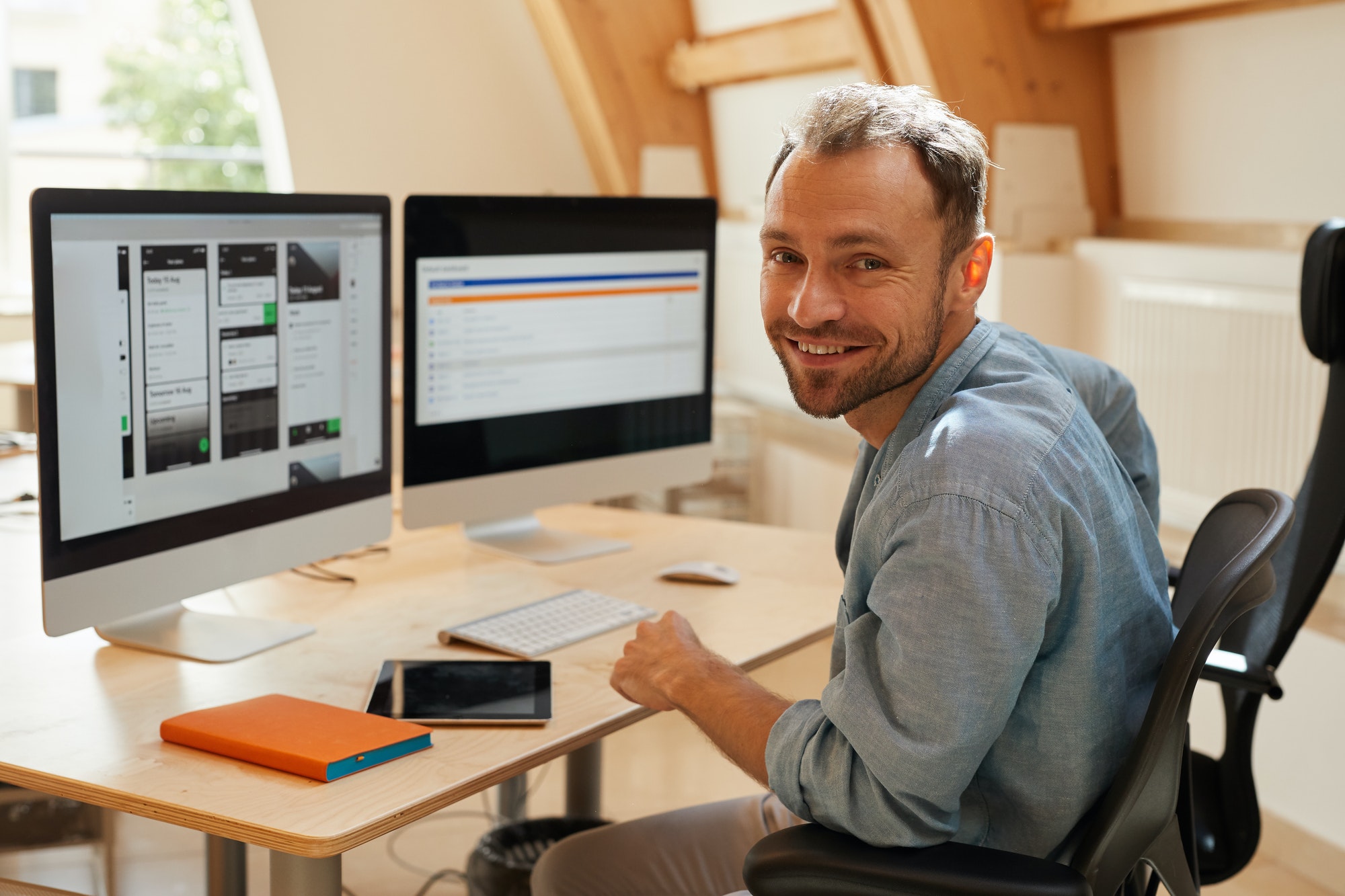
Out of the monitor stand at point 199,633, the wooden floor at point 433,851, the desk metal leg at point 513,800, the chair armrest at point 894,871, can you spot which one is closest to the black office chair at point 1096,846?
the chair armrest at point 894,871

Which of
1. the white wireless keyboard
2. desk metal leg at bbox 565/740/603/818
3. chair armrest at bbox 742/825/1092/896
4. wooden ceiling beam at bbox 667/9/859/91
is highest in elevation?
wooden ceiling beam at bbox 667/9/859/91

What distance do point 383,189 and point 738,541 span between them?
3.29 m

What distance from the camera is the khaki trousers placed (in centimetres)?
143

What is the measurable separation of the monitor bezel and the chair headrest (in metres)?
1.20

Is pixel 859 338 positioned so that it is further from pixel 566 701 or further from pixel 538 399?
pixel 538 399

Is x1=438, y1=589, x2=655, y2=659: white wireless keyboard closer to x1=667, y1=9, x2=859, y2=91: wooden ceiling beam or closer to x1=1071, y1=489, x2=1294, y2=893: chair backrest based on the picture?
x1=1071, y1=489, x2=1294, y2=893: chair backrest

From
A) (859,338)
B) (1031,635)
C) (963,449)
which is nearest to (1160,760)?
(1031,635)

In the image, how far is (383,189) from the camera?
16.2 ft

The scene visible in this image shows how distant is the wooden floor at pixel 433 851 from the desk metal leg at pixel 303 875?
4.11ft

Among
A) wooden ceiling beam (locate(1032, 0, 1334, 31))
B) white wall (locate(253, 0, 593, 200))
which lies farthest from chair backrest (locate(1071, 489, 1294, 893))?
white wall (locate(253, 0, 593, 200))

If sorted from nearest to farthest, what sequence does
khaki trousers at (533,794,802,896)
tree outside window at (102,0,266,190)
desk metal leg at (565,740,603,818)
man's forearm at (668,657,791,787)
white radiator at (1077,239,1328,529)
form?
man's forearm at (668,657,791,787) < khaki trousers at (533,794,802,896) < desk metal leg at (565,740,603,818) < white radiator at (1077,239,1328,529) < tree outside window at (102,0,266,190)

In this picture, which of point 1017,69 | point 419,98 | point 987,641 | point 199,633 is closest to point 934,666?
point 987,641

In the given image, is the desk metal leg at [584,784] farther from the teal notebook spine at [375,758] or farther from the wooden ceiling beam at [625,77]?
the wooden ceiling beam at [625,77]

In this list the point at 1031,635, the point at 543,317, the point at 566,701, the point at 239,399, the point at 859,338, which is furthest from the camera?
the point at 543,317
